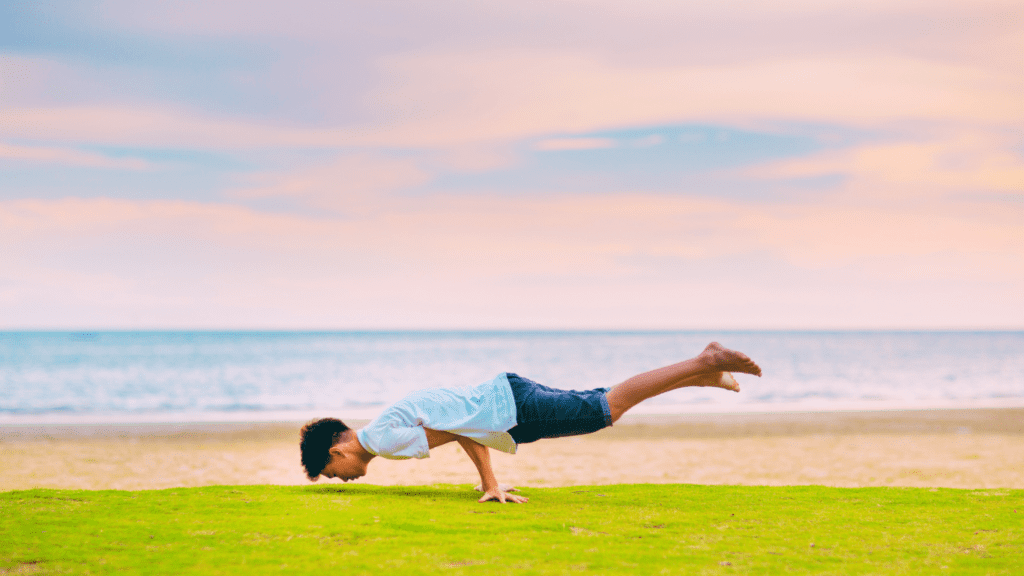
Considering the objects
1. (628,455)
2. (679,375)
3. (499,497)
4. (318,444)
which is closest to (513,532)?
(499,497)

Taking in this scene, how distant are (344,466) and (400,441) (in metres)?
0.67

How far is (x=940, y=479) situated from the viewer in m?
10.5

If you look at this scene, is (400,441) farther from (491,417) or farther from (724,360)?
(724,360)

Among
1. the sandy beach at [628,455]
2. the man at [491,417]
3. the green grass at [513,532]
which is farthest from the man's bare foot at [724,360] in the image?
the sandy beach at [628,455]

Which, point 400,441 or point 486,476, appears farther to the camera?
point 486,476

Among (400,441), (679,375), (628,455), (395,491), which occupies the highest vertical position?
(679,375)

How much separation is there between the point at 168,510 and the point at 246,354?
6217cm

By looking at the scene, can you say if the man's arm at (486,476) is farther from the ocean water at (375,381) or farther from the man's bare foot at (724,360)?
the ocean water at (375,381)

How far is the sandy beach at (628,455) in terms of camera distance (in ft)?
35.4

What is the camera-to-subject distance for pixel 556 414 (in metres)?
5.67

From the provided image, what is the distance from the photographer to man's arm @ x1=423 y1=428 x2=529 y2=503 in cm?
559

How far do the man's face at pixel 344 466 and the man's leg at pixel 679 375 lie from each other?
1.98 m

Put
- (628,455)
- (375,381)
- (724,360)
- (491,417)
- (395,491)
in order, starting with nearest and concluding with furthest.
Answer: (724,360) < (491,417) < (395,491) < (628,455) < (375,381)

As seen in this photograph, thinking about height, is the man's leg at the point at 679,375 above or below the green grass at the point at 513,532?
above
